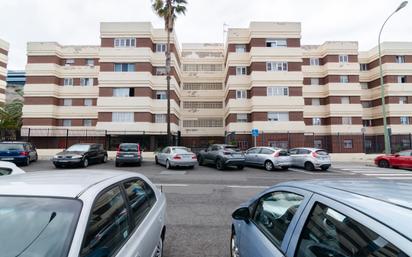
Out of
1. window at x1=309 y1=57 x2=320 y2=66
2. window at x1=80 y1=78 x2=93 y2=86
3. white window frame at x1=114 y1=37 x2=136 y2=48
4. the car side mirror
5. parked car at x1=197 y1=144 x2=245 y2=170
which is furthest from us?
window at x1=309 y1=57 x2=320 y2=66

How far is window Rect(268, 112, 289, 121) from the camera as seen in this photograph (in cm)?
2684

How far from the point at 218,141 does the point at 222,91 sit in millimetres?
8153

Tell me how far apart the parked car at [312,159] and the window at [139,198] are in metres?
14.3

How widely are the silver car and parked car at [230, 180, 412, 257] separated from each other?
12863mm

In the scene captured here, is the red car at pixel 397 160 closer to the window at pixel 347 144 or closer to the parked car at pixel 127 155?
the window at pixel 347 144

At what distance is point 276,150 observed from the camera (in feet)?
50.2

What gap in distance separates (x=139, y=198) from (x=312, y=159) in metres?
14.7

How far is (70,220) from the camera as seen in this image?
5.33ft

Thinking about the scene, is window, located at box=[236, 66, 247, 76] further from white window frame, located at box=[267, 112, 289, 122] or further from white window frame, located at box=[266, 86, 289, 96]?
white window frame, located at box=[267, 112, 289, 122]

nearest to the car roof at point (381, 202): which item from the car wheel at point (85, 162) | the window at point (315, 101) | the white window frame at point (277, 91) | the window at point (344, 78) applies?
the car wheel at point (85, 162)

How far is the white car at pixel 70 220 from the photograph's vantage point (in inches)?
59.2

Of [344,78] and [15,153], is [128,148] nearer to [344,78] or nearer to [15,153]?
[15,153]

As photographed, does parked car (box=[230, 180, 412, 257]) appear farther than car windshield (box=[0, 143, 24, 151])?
No

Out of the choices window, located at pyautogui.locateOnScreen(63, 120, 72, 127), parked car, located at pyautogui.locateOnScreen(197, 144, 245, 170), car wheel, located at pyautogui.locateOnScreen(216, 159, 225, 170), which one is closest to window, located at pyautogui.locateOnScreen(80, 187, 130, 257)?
parked car, located at pyautogui.locateOnScreen(197, 144, 245, 170)
